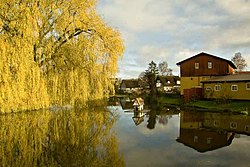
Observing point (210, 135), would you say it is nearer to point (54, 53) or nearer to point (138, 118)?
point (138, 118)

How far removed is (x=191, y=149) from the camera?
10.1m

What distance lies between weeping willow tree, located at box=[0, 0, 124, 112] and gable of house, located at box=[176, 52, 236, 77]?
951 inches

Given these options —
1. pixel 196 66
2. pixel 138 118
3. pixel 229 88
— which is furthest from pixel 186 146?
pixel 196 66

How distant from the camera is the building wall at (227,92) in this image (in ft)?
96.0

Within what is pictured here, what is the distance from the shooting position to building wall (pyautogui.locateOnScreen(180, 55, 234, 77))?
131 ft

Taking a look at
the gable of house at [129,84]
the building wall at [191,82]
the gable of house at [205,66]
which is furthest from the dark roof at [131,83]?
the gable of house at [205,66]

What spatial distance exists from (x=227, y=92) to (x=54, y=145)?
25581mm

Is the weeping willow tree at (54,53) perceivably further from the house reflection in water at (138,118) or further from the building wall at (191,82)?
the building wall at (191,82)

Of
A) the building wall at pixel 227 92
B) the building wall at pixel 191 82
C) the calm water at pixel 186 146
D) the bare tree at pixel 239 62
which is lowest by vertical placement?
the calm water at pixel 186 146

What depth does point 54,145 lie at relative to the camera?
1013cm

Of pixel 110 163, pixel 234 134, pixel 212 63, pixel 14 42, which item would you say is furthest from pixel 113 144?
pixel 212 63

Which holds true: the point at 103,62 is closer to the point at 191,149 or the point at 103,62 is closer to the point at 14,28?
the point at 14,28

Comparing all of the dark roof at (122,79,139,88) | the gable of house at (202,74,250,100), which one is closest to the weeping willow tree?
the gable of house at (202,74,250,100)

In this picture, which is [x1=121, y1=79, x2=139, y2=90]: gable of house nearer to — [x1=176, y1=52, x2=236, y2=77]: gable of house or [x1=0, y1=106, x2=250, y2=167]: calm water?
[x1=176, y1=52, x2=236, y2=77]: gable of house
